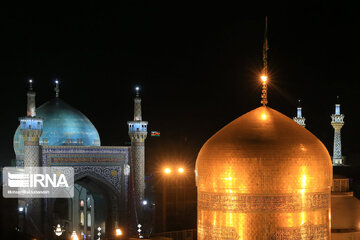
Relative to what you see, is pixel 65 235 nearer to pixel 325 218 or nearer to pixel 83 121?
pixel 83 121

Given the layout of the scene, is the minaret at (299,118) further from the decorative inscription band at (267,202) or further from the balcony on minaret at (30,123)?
the decorative inscription band at (267,202)

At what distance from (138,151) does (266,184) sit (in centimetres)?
1541

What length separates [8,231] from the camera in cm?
1617

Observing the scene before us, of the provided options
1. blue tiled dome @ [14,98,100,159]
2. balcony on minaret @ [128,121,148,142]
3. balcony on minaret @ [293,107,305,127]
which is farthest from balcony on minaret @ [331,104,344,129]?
blue tiled dome @ [14,98,100,159]

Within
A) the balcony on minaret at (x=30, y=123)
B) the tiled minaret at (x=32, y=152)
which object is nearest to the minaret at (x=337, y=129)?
the balcony on minaret at (x=30, y=123)

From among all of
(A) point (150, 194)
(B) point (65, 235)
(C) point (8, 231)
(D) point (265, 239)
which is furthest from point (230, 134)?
(A) point (150, 194)

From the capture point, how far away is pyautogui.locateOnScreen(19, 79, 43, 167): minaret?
1775 centimetres

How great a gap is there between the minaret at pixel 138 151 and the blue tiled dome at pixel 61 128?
1.59 meters

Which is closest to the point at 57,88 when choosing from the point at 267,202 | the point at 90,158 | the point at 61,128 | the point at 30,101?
the point at 61,128

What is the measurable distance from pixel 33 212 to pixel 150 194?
7904 millimetres

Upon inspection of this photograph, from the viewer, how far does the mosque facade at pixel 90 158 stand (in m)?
18.2

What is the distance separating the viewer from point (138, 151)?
19984mm

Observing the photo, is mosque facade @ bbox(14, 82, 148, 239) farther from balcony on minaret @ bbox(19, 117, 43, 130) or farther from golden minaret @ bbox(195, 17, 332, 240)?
golden minaret @ bbox(195, 17, 332, 240)

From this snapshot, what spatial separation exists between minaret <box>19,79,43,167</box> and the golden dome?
1374 centimetres
